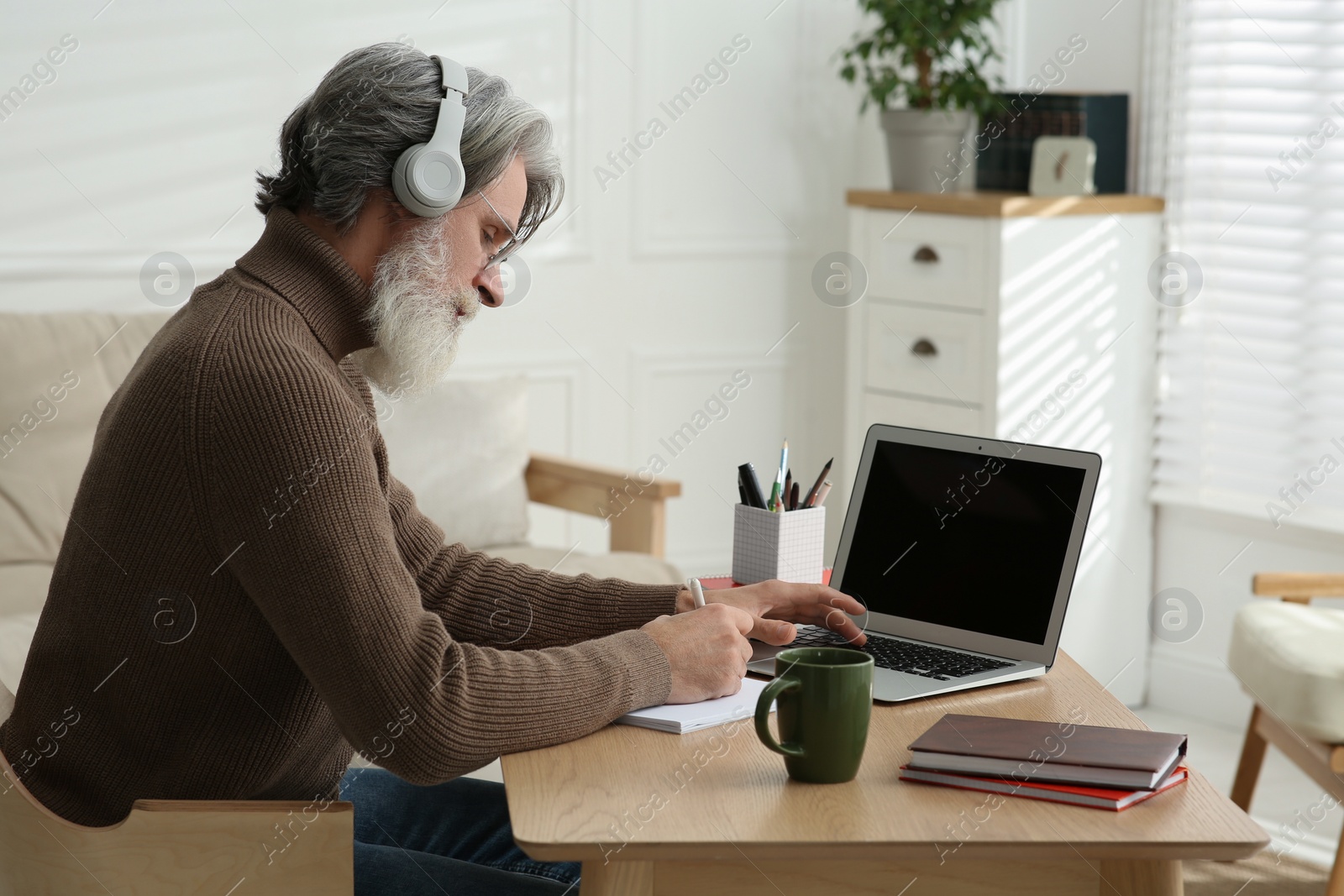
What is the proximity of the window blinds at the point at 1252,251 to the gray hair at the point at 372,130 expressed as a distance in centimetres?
240

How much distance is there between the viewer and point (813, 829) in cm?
102

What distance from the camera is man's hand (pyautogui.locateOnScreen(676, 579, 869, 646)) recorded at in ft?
4.91

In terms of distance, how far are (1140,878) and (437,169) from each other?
35.2 inches

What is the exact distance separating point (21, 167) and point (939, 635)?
240 centimetres

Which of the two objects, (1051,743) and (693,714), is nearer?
(1051,743)

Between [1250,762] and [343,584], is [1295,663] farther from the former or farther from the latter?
[343,584]

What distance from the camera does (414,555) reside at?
60.4 inches

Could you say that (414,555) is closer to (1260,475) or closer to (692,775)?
(692,775)

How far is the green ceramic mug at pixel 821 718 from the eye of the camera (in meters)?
1.10

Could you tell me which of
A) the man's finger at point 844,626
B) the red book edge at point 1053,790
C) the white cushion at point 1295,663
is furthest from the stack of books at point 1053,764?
the white cushion at point 1295,663

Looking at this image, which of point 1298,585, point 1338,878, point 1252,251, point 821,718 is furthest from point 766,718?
point 1252,251

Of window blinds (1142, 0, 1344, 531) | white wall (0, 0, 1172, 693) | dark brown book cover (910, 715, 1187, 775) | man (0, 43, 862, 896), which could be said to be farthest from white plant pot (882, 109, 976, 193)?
dark brown book cover (910, 715, 1187, 775)

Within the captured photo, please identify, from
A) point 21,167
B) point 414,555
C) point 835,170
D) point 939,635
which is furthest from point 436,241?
point 835,170

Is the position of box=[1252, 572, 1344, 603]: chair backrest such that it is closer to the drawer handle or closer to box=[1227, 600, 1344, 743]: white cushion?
box=[1227, 600, 1344, 743]: white cushion
